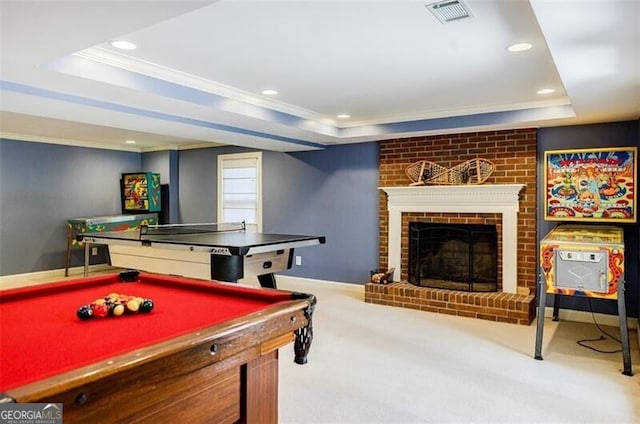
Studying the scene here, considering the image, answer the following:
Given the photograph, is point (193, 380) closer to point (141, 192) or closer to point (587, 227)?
point (587, 227)

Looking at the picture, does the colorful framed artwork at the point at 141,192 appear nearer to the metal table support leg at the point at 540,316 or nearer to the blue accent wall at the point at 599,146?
the blue accent wall at the point at 599,146

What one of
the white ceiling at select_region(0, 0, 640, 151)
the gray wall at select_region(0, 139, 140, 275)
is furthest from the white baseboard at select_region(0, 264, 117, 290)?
the white ceiling at select_region(0, 0, 640, 151)

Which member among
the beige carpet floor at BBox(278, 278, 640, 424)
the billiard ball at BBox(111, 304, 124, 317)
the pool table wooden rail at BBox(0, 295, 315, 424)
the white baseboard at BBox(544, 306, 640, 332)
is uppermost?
the billiard ball at BBox(111, 304, 124, 317)

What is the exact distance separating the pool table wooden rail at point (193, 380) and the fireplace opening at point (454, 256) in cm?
380

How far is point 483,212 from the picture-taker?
5176 mm

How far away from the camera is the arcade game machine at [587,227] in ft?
10.9

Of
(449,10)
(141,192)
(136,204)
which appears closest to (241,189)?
(141,192)

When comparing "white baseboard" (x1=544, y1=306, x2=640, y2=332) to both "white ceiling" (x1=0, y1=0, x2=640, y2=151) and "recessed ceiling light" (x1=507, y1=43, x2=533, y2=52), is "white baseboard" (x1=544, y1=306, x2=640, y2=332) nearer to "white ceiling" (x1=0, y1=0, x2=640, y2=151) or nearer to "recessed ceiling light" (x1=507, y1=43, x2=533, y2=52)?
"white ceiling" (x1=0, y1=0, x2=640, y2=151)

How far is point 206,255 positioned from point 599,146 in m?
4.01

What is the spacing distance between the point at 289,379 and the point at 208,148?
531cm

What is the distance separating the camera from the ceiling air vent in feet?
7.67

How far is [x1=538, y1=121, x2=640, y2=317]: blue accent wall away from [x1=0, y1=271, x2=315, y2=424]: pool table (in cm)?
392

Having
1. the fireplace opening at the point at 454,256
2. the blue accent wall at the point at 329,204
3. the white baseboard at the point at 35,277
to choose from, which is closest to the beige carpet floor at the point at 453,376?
the fireplace opening at the point at 454,256

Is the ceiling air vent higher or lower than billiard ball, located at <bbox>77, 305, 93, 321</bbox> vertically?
higher
